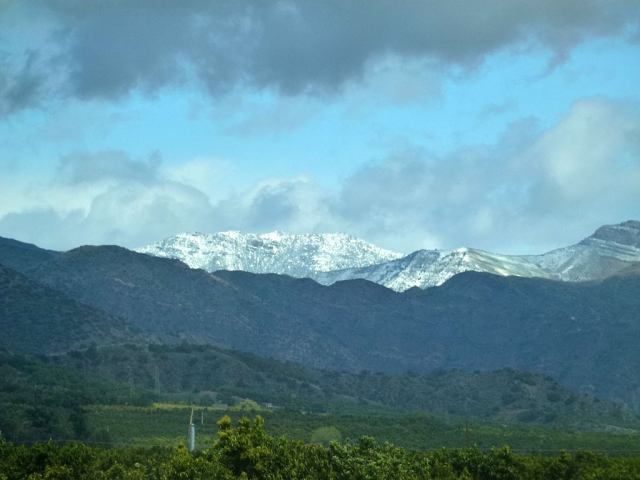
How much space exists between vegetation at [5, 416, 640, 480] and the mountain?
125907 millimetres

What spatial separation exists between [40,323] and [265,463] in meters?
146

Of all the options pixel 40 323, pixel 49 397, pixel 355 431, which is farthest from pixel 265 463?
pixel 40 323

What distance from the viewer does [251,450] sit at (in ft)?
177

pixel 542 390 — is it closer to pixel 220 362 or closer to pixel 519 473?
pixel 220 362

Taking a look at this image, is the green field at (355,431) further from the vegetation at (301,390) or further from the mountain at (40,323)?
the mountain at (40,323)

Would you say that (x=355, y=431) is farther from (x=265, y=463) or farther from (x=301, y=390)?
(x=265, y=463)

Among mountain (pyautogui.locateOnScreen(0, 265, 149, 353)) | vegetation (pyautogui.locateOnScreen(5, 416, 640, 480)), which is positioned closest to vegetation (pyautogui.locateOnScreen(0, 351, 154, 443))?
mountain (pyautogui.locateOnScreen(0, 265, 149, 353))

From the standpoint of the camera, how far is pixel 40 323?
190000 millimetres

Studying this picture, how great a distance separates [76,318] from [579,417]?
10145 cm

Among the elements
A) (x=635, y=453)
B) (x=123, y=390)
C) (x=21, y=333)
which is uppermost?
(x=21, y=333)

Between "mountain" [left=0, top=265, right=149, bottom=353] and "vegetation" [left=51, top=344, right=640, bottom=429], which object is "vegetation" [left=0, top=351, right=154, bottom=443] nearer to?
"vegetation" [left=51, top=344, right=640, bottom=429]

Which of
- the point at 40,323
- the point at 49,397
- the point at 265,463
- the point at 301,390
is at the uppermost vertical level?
the point at 40,323

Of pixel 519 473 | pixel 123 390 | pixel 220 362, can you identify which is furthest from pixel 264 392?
pixel 519 473

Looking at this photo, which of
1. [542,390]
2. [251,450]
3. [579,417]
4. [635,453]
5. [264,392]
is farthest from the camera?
[542,390]
